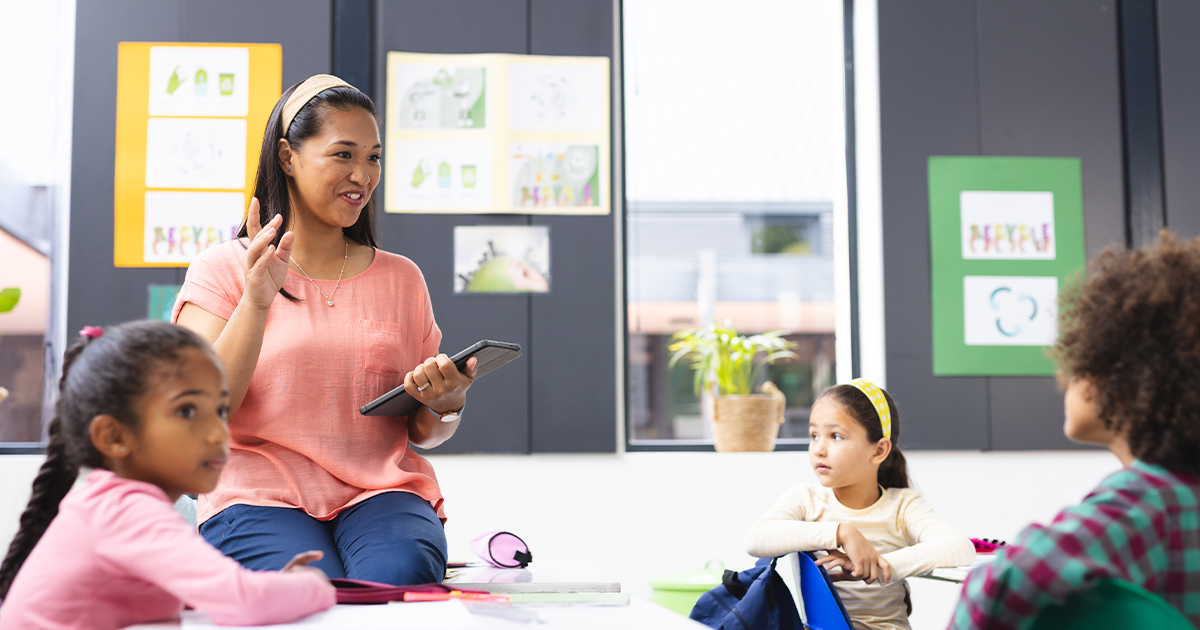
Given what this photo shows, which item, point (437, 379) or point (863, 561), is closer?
point (437, 379)

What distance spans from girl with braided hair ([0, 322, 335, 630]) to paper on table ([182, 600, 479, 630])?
18 millimetres

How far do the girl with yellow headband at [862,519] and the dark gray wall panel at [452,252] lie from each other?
4.55ft

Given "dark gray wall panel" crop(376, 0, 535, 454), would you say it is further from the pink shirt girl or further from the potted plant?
the pink shirt girl

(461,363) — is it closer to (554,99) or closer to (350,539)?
(350,539)

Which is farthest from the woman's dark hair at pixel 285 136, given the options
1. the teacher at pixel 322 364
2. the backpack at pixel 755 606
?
the backpack at pixel 755 606

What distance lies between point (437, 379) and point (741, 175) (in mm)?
2520

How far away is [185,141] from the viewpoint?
3.35 m

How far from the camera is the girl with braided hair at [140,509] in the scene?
930 mm

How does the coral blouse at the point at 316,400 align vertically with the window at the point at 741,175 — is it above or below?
below

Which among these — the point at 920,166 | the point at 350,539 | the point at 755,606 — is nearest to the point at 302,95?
the point at 350,539

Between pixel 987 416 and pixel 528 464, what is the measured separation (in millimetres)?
1826

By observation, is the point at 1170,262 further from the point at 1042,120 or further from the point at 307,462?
the point at 1042,120

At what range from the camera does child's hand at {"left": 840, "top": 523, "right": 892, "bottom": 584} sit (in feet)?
6.10

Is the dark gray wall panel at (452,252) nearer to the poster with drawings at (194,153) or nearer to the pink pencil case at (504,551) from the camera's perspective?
the poster with drawings at (194,153)
